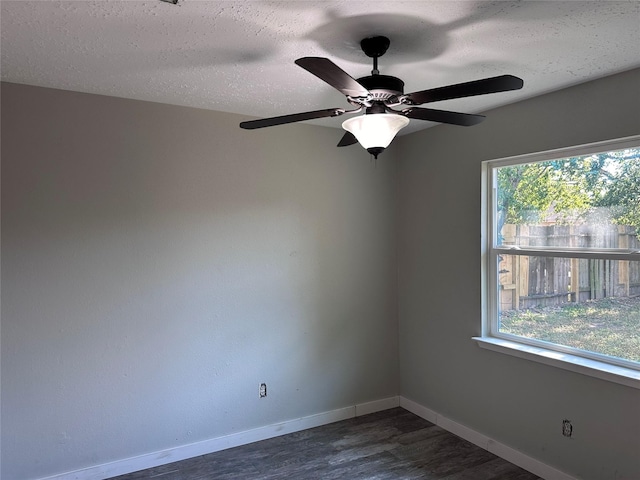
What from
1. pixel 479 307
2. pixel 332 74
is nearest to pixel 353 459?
pixel 479 307

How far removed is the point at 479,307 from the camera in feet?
10.6

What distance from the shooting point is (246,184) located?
3289mm

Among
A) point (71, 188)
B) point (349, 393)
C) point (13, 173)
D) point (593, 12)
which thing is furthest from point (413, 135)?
point (13, 173)

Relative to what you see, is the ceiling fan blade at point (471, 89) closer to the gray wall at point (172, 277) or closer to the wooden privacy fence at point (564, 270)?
the wooden privacy fence at point (564, 270)

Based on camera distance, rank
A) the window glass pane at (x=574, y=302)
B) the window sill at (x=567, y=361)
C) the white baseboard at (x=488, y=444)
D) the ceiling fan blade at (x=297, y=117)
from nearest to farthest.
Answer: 1. the ceiling fan blade at (x=297, y=117)
2. the window sill at (x=567, y=361)
3. the window glass pane at (x=574, y=302)
4. the white baseboard at (x=488, y=444)

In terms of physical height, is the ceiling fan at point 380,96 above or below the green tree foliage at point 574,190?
above

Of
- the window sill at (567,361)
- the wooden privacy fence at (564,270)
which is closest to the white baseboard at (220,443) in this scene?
the window sill at (567,361)

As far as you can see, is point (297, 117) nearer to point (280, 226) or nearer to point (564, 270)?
point (280, 226)

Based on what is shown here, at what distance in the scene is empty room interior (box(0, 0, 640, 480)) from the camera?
1.92 meters

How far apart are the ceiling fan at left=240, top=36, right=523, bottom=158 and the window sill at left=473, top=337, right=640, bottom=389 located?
1623mm

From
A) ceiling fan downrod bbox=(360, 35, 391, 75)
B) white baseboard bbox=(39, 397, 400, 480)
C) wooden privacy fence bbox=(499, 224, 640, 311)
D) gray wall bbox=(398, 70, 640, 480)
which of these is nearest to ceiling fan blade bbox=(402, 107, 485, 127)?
ceiling fan downrod bbox=(360, 35, 391, 75)

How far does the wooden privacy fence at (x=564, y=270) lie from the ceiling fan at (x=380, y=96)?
1234mm

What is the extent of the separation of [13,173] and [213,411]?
2.05 meters

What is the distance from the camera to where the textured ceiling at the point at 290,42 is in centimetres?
170
